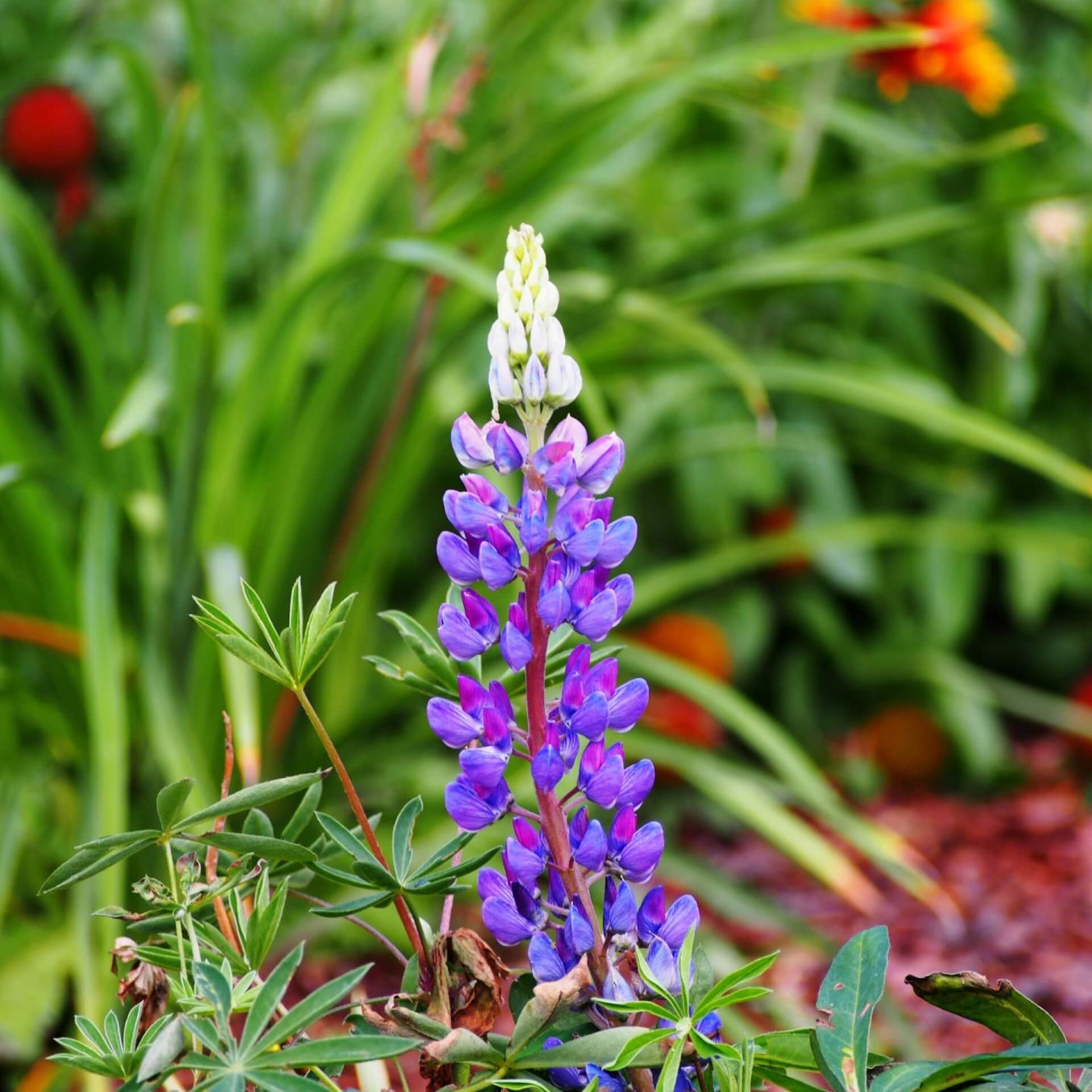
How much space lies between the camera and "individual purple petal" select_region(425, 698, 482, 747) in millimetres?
485

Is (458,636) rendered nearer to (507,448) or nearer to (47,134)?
(507,448)

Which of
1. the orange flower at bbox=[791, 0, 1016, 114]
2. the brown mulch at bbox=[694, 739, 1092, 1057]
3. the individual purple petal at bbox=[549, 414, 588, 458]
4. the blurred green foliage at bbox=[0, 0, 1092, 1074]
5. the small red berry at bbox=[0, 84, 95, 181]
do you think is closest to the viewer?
the individual purple petal at bbox=[549, 414, 588, 458]

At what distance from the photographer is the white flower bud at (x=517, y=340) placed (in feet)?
1.61

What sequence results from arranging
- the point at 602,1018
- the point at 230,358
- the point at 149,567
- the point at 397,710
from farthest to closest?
the point at 230,358, the point at 397,710, the point at 149,567, the point at 602,1018

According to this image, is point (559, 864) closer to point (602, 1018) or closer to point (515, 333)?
point (602, 1018)

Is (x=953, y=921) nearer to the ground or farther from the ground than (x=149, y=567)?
nearer to the ground

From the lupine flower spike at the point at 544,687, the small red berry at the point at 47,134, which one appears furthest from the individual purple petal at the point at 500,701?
the small red berry at the point at 47,134

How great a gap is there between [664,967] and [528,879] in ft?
0.20

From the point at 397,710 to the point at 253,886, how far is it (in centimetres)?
136

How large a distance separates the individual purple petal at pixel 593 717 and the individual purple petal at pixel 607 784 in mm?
14

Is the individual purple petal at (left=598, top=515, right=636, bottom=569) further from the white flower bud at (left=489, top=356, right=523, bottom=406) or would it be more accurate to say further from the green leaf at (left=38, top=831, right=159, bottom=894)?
the green leaf at (left=38, top=831, right=159, bottom=894)

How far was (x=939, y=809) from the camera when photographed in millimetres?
2377

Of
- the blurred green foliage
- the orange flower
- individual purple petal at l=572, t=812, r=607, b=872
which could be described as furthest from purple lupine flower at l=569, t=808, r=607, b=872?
the orange flower

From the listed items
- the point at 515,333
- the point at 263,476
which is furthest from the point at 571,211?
the point at 515,333
